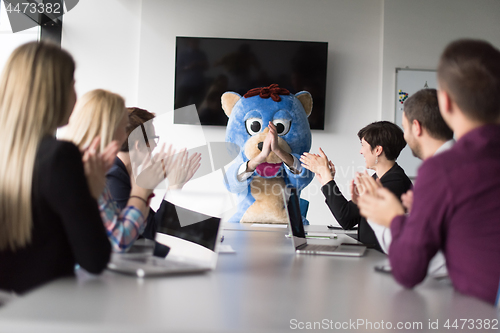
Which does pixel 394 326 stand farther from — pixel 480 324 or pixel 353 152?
pixel 353 152

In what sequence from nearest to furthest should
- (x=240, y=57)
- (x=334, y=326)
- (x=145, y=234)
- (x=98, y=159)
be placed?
(x=334, y=326)
(x=98, y=159)
(x=145, y=234)
(x=240, y=57)

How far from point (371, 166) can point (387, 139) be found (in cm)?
17

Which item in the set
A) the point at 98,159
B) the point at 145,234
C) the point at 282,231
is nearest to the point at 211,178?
the point at 282,231

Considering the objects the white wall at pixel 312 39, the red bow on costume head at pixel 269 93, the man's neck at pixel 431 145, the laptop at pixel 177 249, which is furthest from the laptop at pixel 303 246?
the white wall at pixel 312 39

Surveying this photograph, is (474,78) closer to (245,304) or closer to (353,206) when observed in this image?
(245,304)

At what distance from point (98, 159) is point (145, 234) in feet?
2.46

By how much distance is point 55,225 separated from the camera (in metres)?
0.84

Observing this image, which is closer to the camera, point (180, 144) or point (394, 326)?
point (394, 326)

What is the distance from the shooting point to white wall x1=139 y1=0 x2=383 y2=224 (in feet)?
12.6

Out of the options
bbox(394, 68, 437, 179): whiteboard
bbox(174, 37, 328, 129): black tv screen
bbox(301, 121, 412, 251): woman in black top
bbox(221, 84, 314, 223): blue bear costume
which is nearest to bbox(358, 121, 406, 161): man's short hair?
bbox(301, 121, 412, 251): woman in black top

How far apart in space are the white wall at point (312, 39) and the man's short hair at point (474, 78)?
3.03m

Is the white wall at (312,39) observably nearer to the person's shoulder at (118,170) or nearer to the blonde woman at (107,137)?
the person's shoulder at (118,170)

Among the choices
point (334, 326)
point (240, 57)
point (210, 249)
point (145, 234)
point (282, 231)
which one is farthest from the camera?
point (240, 57)

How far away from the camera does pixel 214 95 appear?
12.5 ft
